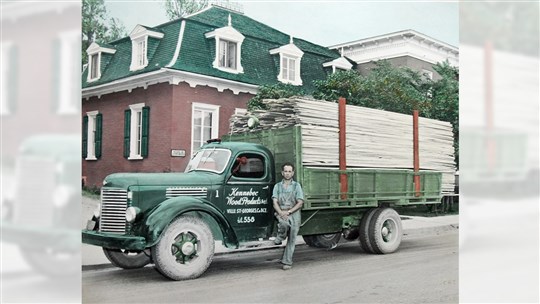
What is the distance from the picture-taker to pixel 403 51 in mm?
6480

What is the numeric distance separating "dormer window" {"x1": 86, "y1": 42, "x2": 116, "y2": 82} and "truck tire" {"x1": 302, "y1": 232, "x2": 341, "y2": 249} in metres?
2.68

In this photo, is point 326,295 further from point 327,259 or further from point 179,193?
point 179,193

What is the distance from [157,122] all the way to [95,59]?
0.80 metres

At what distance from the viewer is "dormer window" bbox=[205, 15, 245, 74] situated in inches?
234

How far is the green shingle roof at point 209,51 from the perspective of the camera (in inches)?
227

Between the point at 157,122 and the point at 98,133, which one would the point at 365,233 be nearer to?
the point at 157,122

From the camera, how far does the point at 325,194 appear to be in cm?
617

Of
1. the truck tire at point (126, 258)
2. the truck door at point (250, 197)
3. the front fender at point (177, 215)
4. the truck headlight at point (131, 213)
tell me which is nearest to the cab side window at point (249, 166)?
the truck door at point (250, 197)

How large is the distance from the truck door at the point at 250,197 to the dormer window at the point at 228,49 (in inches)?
33.9

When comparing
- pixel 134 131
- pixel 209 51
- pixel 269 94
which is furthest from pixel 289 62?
pixel 134 131

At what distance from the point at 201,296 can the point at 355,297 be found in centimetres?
142
